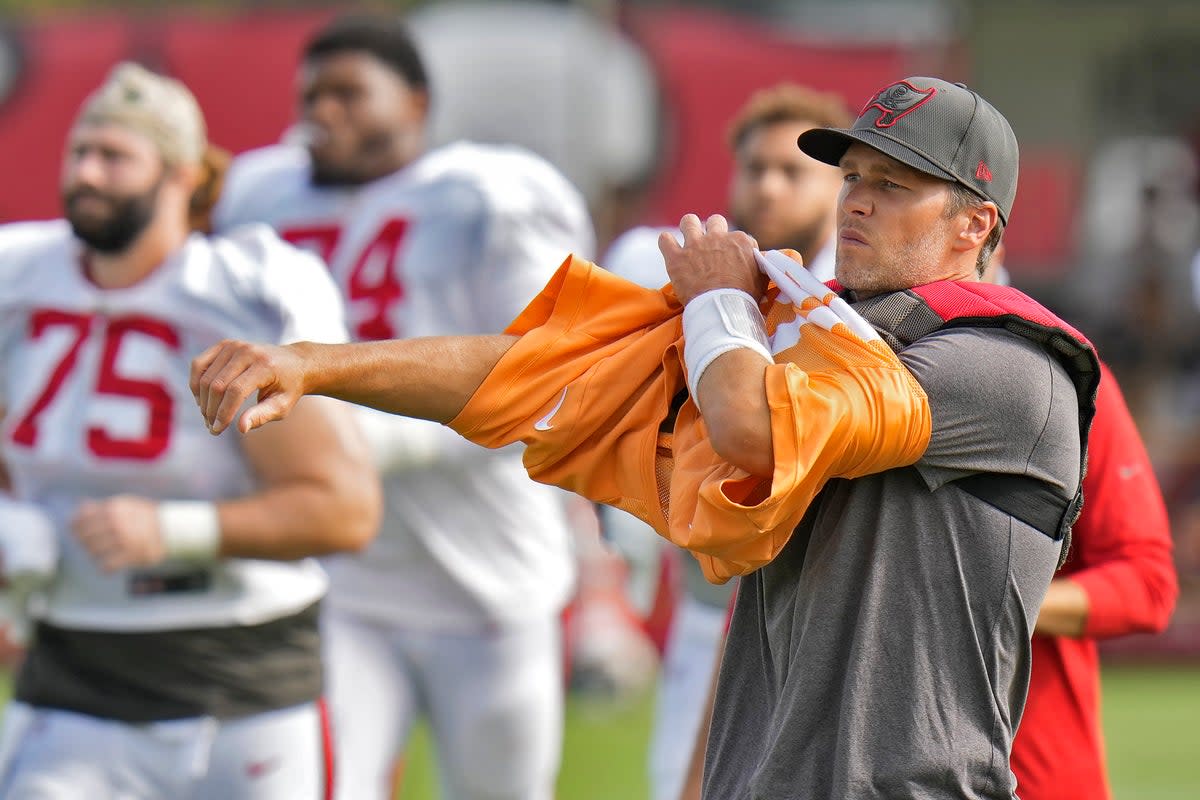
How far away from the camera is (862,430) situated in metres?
2.49

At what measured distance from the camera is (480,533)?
5250 millimetres

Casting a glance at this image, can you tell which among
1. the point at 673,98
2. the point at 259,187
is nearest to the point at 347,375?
the point at 259,187

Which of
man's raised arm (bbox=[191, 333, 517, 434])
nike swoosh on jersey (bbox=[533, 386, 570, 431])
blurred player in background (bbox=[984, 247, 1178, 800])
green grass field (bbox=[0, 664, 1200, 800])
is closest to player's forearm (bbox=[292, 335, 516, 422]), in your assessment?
man's raised arm (bbox=[191, 333, 517, 434])

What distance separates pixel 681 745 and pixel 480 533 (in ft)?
2.63

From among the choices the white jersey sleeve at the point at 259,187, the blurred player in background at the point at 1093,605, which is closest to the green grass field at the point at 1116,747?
the white jersey sleeve at the point at 259,187

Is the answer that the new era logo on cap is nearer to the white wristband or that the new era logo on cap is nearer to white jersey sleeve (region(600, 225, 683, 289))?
the white wristband

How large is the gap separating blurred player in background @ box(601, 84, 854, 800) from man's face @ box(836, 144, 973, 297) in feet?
4.97

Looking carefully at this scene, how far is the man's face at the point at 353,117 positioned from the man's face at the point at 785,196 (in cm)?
118

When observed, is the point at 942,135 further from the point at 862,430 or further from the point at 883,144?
the point at 862,430

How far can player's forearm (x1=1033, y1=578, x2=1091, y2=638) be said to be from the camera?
3396 mm

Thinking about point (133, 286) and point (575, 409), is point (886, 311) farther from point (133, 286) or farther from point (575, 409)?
point (133, 286)

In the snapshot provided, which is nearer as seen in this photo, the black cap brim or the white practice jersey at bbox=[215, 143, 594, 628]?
the black cap brim

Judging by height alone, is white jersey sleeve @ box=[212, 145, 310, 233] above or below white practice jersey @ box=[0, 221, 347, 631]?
above

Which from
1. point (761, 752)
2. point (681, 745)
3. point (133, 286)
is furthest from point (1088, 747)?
point (133, 286)
